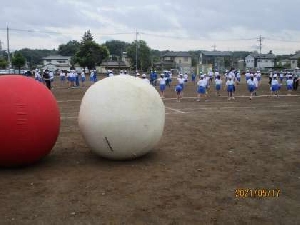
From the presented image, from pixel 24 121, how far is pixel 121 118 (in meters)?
1.92

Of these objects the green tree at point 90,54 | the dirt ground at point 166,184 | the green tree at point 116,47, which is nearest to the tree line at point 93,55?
the green tree at point 90,54

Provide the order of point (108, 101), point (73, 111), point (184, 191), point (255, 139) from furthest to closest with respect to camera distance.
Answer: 1. point (73, 111)
2. point (255, 139)
3. point (108, 101)
4. point (184, 191)

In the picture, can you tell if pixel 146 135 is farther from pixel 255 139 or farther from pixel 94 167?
pixel 255 139

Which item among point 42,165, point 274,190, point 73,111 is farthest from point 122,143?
point 73,111

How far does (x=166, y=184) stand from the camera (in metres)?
6.46

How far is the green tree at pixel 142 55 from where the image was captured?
237 ft

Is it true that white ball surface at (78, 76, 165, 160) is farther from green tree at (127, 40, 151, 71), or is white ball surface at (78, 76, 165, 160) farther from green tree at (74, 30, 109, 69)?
green tree at (127, 40, 151, 71)

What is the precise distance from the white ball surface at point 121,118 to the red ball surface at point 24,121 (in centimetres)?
86

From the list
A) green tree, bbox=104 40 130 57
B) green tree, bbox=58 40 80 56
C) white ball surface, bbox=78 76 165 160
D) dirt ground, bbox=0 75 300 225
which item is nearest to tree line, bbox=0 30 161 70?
green tree, bbox=58 40 80 56

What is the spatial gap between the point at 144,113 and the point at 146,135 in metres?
0.49

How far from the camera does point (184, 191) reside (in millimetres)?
6113
